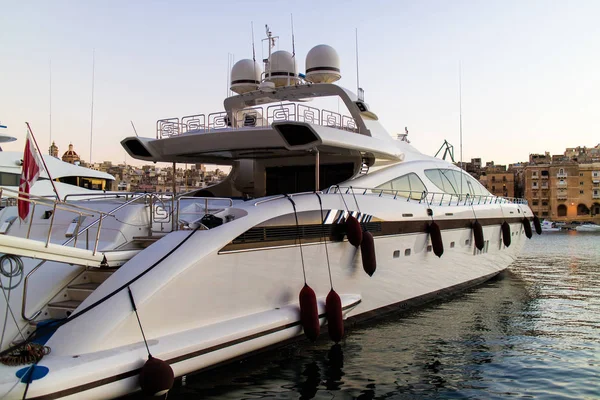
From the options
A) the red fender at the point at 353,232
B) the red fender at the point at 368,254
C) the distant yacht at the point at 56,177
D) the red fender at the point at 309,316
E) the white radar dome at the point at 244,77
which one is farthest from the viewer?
the distant yacht at the point at 56,177


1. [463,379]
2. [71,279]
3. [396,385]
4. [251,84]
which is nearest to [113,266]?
[71,279]

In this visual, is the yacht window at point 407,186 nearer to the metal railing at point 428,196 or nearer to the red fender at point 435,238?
the metal railing at point 428,196

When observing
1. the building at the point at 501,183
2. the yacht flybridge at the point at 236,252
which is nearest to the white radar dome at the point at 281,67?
the yacht flybridge at the point at 236,252

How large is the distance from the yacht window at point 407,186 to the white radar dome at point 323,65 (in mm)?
3104

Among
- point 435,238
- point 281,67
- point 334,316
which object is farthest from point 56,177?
point 334,316

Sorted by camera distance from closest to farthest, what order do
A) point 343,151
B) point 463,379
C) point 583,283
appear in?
1. point 463,379
2. point 343,151
3. point 583,283

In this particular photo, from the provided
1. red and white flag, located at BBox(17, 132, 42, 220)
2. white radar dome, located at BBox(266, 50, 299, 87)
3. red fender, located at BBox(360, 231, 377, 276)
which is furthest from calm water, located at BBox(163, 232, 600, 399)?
white radar dome, located at BBox(266, 50, 299, 87)

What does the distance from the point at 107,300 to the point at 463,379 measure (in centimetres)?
476

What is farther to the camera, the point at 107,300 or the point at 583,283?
the point at 583,283

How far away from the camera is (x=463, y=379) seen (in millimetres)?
6938

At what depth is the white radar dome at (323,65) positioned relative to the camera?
1259cm

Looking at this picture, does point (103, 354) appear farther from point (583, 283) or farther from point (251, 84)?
point (583, 283)

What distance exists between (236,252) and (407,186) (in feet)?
20.7

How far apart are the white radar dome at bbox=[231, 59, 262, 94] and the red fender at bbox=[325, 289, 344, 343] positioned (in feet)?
25.4
